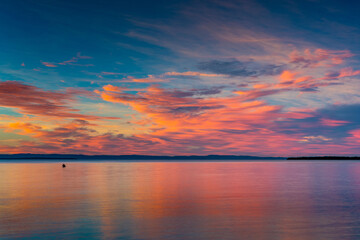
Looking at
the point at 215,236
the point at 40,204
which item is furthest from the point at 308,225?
the point at 40,204

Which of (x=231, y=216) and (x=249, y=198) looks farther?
(x=249, y=198)

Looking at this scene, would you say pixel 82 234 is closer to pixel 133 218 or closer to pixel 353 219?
pixel 133 218

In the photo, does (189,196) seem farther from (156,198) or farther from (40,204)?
(40,204)

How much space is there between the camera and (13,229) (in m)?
18.2

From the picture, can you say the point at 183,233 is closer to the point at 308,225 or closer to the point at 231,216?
the point at 231,216

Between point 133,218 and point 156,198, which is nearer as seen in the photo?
point 133,218

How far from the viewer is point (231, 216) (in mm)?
21562

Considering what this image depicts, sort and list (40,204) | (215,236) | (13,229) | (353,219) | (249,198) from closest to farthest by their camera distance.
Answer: (215,236)
(13,229)
(353,219)
(40,204)
(249,198)

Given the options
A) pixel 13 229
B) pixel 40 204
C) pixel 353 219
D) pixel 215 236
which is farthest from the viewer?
A: pixel 40 204

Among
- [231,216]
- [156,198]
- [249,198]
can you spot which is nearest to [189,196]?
[156,198]

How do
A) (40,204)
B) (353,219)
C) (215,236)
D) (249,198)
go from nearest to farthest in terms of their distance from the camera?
(215,236) < (353,219) < (40,204) < (249,198)

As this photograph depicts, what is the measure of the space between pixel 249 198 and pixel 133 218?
13.0 metres

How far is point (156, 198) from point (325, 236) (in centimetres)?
1661

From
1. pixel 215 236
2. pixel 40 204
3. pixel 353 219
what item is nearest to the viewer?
pixel 215 236
